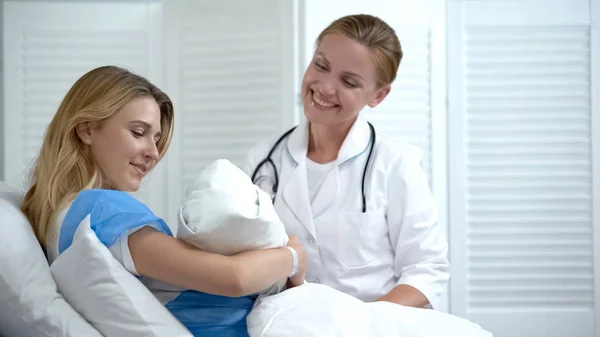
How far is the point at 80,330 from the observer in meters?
1.34

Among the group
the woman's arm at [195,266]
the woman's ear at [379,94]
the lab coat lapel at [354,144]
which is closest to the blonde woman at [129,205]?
the woman's arm at [195,266]

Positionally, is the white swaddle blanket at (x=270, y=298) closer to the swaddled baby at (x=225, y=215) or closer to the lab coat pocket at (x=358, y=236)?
the swaddled baby at (x=225, y=215)

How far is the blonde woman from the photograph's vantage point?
1360 mm

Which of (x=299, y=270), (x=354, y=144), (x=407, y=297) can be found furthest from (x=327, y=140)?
(x=299, y=270)

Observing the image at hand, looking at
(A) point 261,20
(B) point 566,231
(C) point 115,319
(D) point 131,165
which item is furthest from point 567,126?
(C) point 115,319

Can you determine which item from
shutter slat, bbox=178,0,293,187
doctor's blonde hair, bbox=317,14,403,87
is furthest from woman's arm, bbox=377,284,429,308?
shutter slat, bbox=178,0,293,187

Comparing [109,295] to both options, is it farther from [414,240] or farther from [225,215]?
[414,240]

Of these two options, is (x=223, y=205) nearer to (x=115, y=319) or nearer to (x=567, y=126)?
(x=115, y=319)

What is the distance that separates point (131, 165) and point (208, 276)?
0.44 meters

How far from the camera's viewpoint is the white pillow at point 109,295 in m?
1.33

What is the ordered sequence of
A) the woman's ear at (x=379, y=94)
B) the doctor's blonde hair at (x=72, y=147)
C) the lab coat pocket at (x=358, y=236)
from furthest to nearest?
the woman's ear at (x=379, y=94) < the lab coat pocket at (x=358, y=236) < the doctor's blonde hair at (x=72, y=147)

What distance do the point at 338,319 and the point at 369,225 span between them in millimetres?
846

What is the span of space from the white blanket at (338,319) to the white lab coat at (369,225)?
695 millimetres

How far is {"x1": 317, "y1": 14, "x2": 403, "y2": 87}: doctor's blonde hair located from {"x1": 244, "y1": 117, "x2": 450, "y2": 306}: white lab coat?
24cm
